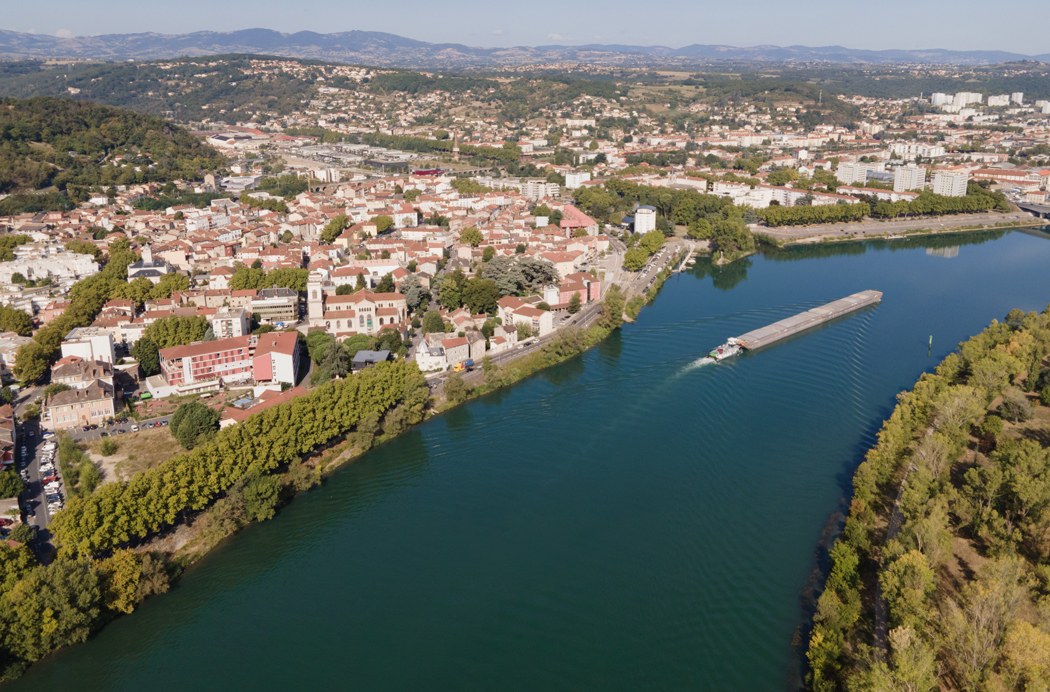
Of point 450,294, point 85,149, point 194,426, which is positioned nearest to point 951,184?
point 450,294

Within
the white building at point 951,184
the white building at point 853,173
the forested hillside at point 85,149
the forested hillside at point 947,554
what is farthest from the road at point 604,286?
the forested hillside at point 85,149

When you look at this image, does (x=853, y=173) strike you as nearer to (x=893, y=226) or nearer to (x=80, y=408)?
(x=893, y=226)

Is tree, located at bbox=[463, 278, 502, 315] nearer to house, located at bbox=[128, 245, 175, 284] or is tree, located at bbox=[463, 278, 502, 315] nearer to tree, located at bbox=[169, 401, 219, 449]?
tree, located at bbox=[169, 401, 219, 449]

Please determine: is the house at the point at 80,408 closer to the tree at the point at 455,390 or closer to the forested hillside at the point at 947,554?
the tree at the point at 455,390

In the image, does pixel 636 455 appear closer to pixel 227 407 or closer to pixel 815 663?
pixel 815 663

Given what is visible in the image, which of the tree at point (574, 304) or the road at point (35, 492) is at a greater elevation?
the tree at point (574, 304)
